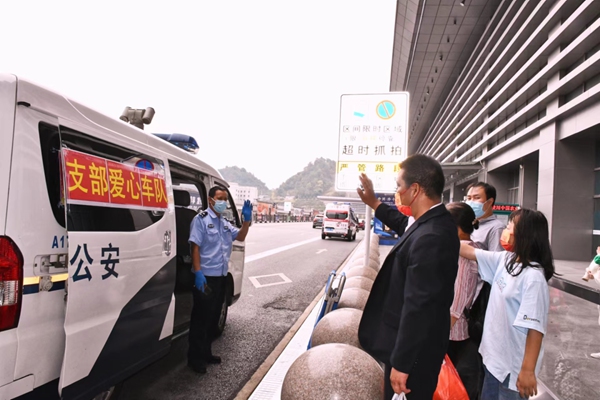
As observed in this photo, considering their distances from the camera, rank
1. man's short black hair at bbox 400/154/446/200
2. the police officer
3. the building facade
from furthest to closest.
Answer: the building facade
the police officer
man's short black hair at bbox 400/154/446/200

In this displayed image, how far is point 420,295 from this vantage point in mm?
1795

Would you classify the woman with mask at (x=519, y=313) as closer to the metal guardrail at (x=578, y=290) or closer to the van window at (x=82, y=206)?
the van window at (x=82, y=206)

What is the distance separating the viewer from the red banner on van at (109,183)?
224 cm

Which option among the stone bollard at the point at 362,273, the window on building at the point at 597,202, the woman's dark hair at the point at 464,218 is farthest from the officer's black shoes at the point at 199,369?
the window on building at the point at 597,202

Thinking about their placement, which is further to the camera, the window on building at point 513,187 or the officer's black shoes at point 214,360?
the window on building at point 513,187

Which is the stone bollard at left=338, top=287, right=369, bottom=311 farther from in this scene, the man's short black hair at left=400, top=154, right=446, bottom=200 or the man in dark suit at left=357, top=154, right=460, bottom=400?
the man's short black hair at left=400, top=154, right=446, bottom=200

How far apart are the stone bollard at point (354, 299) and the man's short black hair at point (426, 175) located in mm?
2666

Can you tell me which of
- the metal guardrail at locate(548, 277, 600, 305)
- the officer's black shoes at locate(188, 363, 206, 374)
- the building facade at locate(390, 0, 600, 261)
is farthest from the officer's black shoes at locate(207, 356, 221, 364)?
the building facade at locate(390, 0, 600, 261)

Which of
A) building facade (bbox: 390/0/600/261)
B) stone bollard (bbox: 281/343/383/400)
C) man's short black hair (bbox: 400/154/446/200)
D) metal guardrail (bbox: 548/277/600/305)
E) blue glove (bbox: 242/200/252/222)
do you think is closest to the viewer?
man's short black hair (bbox: 400/154/446/200)

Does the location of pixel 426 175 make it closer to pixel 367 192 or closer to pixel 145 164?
pixel 367 192

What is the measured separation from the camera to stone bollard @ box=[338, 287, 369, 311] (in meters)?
4.55

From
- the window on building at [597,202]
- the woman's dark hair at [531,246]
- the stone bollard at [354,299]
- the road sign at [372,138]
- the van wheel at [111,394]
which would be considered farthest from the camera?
the window on building at [597,202]

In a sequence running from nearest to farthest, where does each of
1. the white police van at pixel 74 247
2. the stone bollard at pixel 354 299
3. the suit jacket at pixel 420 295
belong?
the suit jacket at pixel 420 295, the white police van at pixel 74 247, the stone bollard at pixel 354 299

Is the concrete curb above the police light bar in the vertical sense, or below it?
below
